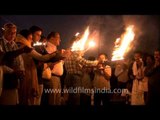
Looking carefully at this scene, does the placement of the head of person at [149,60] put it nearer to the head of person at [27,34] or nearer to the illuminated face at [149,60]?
A: the illuminated face at [149,60]

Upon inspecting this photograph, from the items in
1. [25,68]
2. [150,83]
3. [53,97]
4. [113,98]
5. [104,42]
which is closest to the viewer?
[25,68]

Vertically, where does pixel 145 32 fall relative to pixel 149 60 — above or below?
above

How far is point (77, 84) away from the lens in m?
7.96

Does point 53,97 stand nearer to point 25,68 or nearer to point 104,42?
point 25,68

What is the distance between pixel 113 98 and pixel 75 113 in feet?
11.3

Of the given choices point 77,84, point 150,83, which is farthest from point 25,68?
point 150,83

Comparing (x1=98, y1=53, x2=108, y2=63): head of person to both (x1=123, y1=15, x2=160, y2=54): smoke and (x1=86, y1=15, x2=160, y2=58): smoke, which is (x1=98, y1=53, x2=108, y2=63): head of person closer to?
(x1=86, y1=15, x2=160, y2=58): smoke

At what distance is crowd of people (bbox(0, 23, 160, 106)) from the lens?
590 centimetres

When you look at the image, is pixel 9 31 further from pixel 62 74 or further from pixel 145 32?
pixel 145 32

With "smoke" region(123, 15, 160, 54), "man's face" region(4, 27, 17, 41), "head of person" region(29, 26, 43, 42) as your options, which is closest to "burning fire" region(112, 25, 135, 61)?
"smoke" region(123, 15, 160, 54)

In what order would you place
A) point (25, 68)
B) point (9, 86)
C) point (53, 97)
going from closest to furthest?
point (9, 86) → point (25, 68) → point (53, 97)

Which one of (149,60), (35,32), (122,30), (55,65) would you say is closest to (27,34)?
(35,32)

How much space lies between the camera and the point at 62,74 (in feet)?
25.1
